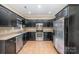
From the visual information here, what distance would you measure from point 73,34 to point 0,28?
7.87 ft

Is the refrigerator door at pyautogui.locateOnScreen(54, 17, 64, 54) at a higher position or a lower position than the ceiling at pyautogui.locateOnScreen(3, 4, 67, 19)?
lower

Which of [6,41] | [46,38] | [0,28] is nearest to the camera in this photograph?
[6,41]

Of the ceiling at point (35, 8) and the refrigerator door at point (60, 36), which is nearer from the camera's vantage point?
the refrigerator door at point (60, 36)

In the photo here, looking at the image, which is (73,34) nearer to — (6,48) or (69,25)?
(69,25)

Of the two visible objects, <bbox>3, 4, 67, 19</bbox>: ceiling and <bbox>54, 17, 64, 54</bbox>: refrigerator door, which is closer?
<bbox>54, 17, 64, 54</bbox>: refrigerator door

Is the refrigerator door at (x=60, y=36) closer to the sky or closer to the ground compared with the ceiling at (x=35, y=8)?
closer to the ground

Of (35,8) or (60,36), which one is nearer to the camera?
(60,36)

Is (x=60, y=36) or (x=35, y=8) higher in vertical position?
(x=35, y=8)
